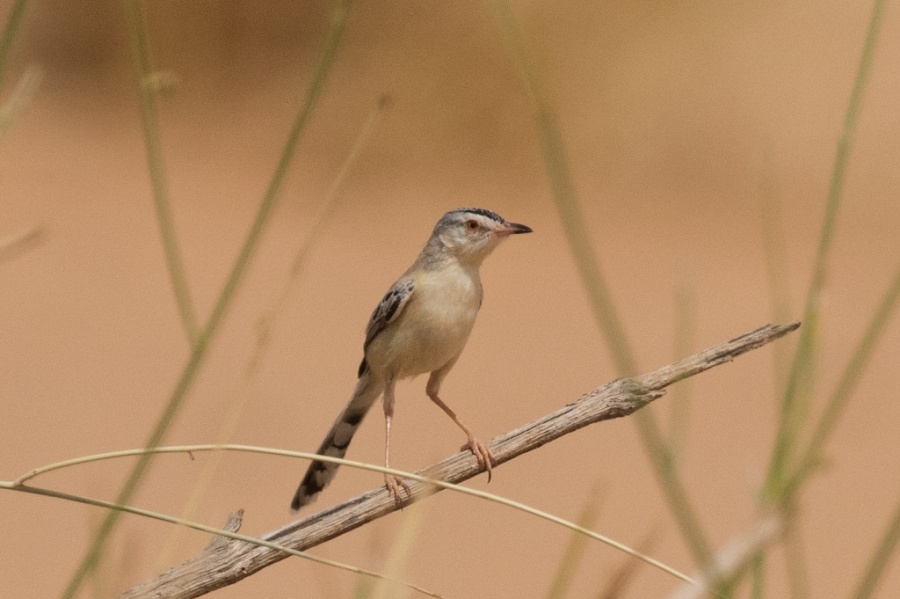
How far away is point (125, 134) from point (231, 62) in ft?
7.37

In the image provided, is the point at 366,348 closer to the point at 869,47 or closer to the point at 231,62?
the point at 869,47

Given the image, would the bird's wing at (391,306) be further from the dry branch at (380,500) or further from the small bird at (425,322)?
the dry branch at (380,500)

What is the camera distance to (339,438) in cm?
641

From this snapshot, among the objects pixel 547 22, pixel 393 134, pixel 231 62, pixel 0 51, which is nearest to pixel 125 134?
pixel 231 62

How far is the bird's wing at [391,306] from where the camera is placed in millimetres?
5902

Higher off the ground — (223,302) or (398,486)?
(223,302)

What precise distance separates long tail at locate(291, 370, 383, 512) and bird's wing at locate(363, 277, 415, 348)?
0.92 feet

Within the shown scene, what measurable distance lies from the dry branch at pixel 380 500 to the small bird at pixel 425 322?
1842mm

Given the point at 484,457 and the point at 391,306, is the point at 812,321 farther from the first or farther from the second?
the point at 391,306

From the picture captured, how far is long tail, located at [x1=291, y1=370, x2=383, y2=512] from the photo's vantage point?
19.9 feet

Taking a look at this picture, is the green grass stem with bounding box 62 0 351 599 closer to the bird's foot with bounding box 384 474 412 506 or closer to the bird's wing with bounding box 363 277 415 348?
the bird's foot with bounding box 384 474 412 506

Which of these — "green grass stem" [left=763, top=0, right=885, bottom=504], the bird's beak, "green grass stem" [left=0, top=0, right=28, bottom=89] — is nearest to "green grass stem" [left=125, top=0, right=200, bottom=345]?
"green grass stem" [left=0, top=0, right=28, bottom=89]

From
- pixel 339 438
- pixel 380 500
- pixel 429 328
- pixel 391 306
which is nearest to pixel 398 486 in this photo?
pixel 380 500

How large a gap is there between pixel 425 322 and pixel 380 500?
84.1 inches
